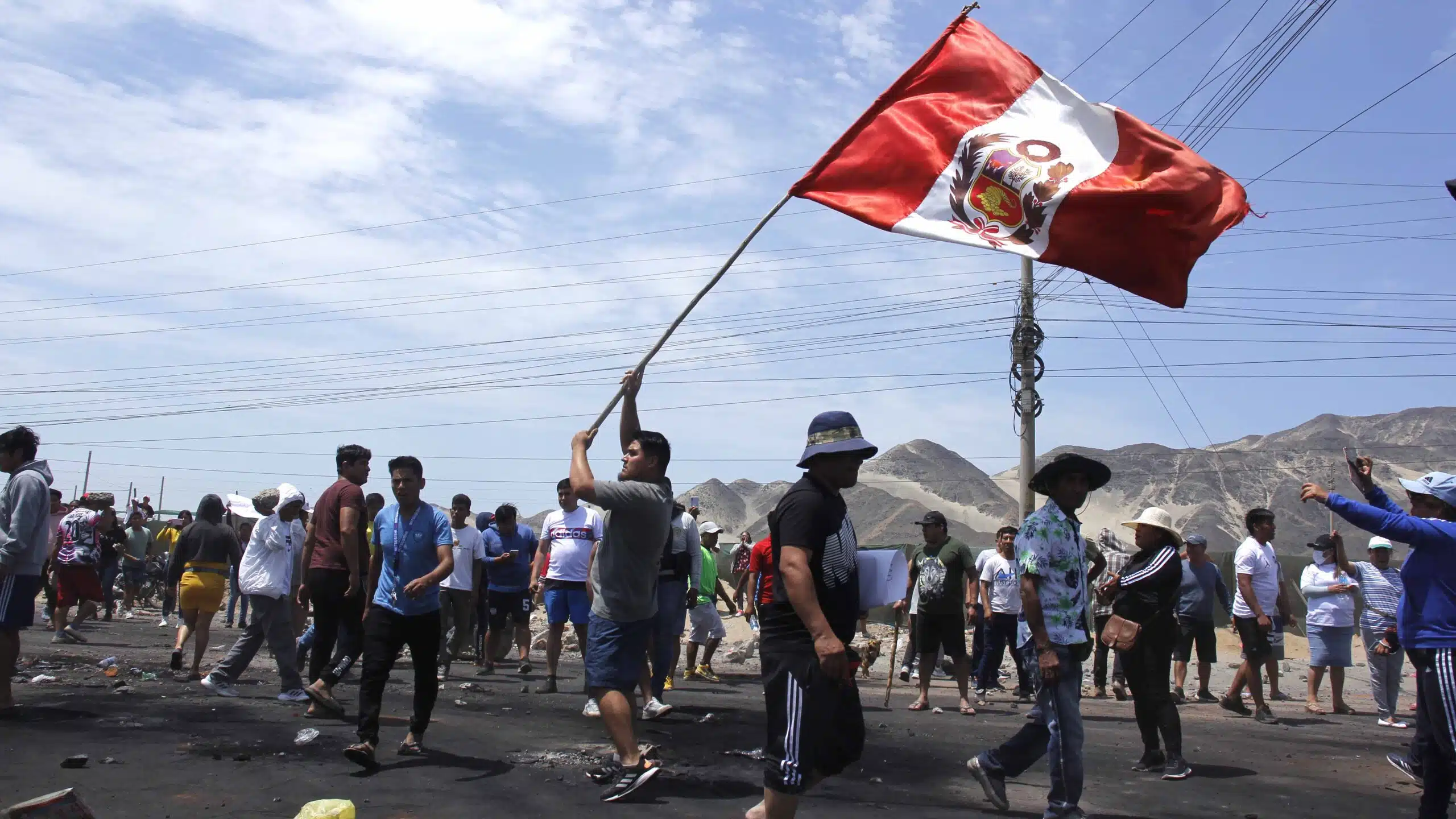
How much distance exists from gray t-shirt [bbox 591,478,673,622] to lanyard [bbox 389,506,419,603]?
1326mm

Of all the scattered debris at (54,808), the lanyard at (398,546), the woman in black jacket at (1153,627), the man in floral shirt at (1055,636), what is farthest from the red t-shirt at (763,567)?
the scattered debris at (54,808)

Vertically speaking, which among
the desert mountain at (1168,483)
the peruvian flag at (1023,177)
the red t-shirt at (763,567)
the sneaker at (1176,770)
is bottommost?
the sneaker at (1176,770)

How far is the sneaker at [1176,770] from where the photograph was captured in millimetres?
7031

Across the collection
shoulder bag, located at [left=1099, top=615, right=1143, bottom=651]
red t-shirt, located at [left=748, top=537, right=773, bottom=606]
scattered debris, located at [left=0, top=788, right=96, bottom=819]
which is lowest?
scattered debris, located at [left=0, top=788, right=96, bottom=819]

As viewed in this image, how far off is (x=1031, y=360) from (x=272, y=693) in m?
14.9

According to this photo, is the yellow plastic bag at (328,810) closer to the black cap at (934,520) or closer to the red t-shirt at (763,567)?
the red t-shirt at (763,567)

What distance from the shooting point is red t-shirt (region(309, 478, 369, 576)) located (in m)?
8.30

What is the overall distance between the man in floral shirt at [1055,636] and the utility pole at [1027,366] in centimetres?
1472

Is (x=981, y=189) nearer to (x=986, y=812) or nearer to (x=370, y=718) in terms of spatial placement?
(x=986, y=812)

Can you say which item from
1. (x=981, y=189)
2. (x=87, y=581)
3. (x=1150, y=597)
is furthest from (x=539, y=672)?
(x=981, y=189)

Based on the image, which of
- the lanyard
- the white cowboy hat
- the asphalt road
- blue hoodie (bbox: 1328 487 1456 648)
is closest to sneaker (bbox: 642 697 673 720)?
the asphalt road

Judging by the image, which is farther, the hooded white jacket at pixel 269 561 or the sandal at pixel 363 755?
the hooded white jacket at pixel 269 561

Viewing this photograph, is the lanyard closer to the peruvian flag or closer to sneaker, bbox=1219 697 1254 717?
the peruvian flag

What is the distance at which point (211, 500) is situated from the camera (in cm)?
1014
